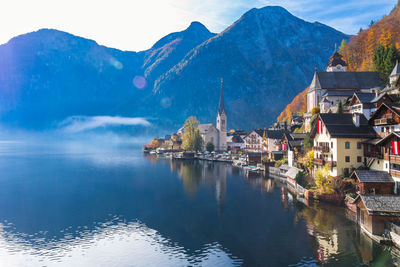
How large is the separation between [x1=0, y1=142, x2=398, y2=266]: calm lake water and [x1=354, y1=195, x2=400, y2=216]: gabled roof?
3.67m

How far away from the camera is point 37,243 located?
40.6 m

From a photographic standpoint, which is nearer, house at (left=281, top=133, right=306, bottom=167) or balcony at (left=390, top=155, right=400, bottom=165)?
balcony at (left=390, top=155, right=400, bottom=165)

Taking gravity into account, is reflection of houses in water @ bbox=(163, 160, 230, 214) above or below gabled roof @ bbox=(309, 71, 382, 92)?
below

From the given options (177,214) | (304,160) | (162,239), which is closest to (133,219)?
(177,214)

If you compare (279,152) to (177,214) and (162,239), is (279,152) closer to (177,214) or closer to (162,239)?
(177,214)

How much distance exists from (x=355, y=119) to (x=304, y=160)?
1524 centimetres

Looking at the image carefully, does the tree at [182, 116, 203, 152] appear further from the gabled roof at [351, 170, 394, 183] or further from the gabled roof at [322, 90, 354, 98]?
the gabled roof at [351, 170, 394, 183]

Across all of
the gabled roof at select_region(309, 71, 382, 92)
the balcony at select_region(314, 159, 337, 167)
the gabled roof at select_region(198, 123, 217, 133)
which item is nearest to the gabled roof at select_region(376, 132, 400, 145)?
the balcony at select_region(314, 159, 337, 167)

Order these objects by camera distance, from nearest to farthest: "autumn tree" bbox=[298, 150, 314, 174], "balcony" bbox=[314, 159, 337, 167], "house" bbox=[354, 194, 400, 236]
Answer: "house" bbox=[354, 194, 400, 236], "balcony" bbox=[314, 159, 337, 167], "autumn tree" bbox=[298, 150, 314, 174]

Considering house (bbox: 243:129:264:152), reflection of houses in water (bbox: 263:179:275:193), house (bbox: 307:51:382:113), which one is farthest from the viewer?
house (bbox: 243:129:264:152)

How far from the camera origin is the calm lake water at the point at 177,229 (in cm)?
3541

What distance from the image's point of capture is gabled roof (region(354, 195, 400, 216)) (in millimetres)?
36656

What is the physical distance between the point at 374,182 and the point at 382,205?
31.1ft

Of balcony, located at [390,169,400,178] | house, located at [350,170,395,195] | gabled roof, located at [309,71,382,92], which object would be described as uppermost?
gabled roof, located at [309,71,382,92]
